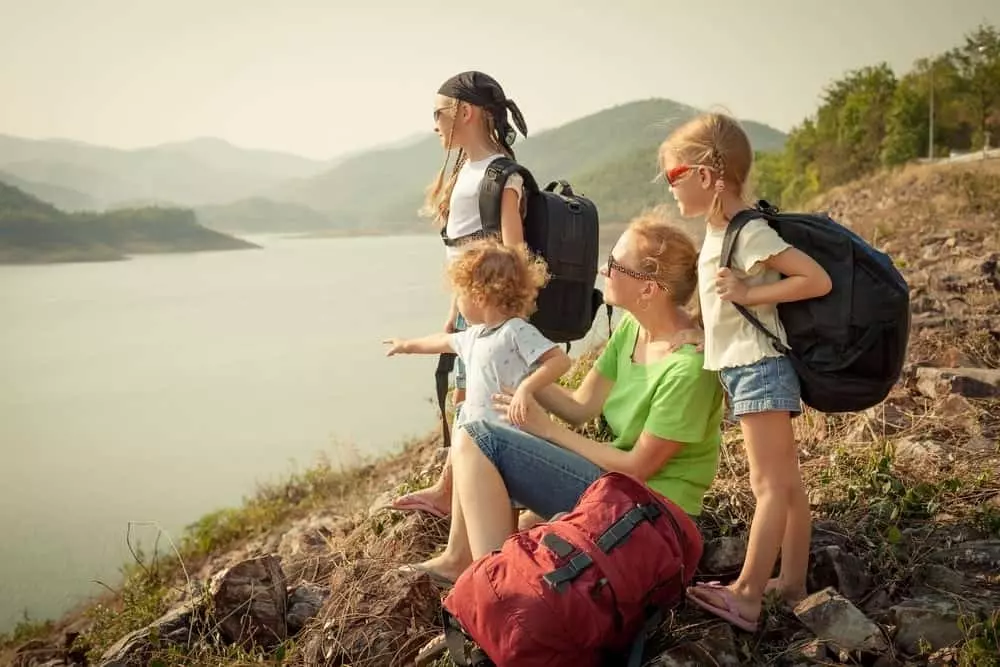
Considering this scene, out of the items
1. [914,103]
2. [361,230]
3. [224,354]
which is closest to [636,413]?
[224,354]

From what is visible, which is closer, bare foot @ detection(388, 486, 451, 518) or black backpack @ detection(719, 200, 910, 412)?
black backpack @ detection(719, 200, 910, 412)

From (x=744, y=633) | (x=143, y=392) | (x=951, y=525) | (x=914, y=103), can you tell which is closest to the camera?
(x=744, y=633)

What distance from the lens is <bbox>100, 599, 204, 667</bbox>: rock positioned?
2.96 meters

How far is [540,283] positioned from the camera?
2.88m

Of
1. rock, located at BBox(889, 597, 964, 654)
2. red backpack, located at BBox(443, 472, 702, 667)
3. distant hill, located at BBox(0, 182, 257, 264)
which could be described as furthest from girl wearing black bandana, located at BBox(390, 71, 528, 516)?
distant hill, located at BBox(0, 182, 257, 264)

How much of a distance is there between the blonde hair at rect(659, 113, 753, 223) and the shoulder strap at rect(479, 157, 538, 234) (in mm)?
944

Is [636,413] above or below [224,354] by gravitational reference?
above

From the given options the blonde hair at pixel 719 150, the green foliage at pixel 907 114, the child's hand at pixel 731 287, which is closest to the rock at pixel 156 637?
the child's hand at pixel 731 287

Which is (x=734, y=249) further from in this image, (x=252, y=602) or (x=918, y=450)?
(x=252, y=602)

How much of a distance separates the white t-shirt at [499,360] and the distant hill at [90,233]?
26146 mm

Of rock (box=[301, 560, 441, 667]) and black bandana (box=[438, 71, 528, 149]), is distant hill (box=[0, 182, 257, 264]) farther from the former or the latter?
rock (box=[301, 560, 441, 667])

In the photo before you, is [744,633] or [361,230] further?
[361,230]

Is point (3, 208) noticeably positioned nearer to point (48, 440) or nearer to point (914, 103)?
point (48, 440)

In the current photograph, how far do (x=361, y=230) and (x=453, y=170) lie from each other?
3748cm
